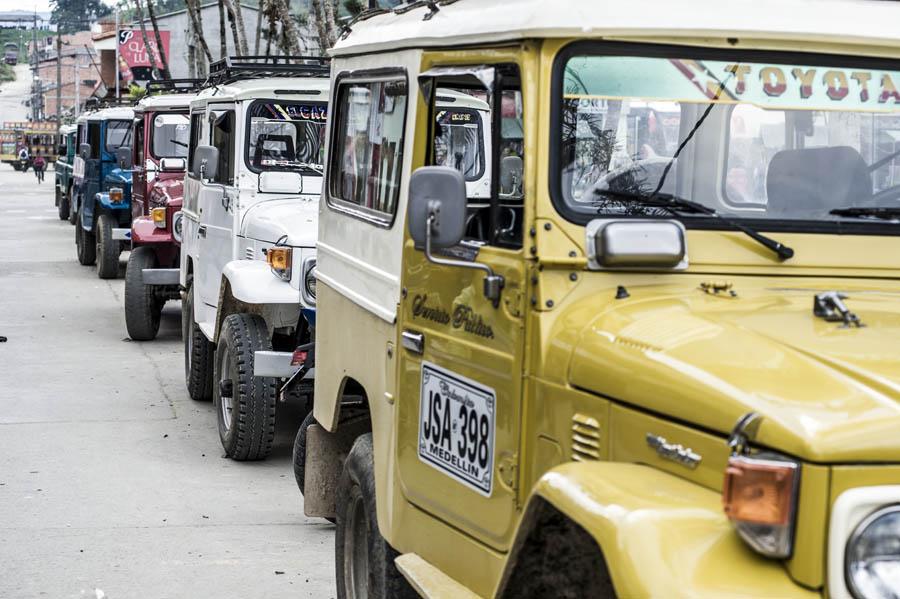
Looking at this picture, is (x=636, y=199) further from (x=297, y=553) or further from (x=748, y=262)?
(x=297, y=553)

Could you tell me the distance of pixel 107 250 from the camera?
20547 millimetres

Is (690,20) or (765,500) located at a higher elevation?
(690,20)

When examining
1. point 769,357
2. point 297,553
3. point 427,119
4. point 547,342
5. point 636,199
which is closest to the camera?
point 769,357

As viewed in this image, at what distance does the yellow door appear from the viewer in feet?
12.5

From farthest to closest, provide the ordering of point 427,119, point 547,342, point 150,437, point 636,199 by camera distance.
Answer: point 150,437 → point 427,119 → point 636,199 → point 547,342

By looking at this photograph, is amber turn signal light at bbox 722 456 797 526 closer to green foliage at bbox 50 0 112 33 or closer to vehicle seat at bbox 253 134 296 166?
vehicle seat at bbox 253 134 296 166

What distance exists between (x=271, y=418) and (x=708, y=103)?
17.9 ft

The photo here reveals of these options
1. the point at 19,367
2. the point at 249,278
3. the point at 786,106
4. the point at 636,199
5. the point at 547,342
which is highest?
the point at 786,106

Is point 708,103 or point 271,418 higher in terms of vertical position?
point 708,103

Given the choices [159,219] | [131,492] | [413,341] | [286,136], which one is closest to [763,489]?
[413,341]

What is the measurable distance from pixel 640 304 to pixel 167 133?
1424 cm

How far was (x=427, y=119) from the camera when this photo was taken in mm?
4480

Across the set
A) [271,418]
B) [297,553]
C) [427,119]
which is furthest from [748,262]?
[271,418]

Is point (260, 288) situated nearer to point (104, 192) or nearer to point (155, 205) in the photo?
point (155, 205)
